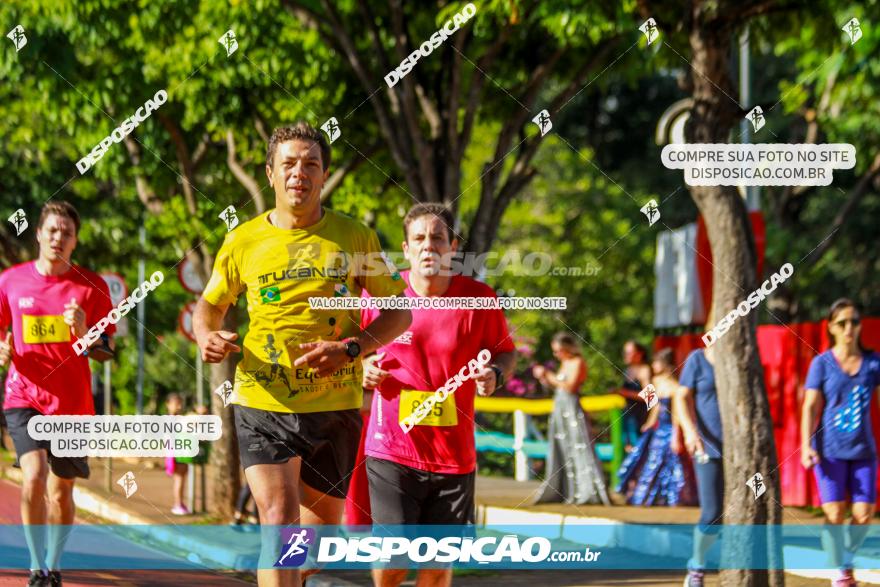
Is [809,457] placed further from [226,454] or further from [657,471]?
[226,454]

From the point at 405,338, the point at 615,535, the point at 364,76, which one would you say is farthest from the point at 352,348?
the point at 615,535

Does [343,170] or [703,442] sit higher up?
[343,170]

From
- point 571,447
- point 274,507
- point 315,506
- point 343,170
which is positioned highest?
point 343,170

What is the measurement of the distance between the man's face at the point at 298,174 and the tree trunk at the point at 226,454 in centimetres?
780

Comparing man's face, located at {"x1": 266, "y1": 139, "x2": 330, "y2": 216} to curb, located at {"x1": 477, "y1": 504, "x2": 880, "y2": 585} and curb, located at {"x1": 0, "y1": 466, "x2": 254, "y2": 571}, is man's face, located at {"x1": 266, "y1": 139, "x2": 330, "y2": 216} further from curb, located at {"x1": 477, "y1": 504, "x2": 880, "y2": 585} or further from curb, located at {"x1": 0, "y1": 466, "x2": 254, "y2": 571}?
curb, located at {"x1": 477, "y1": 504, "x2": 880, "y2": 585}

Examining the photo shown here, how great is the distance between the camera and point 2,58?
14.0 m

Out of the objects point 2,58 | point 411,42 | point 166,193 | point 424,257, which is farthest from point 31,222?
point 424,257

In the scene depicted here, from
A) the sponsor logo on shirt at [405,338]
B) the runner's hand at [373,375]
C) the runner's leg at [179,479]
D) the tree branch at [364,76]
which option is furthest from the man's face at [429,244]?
the runner's leg at [179,479]

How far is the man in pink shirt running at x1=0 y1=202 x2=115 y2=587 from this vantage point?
828cm

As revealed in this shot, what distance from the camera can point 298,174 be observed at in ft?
21.5

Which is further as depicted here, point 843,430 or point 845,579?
point 843,430

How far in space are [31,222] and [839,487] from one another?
14069mm

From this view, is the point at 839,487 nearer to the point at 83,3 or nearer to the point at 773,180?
the point at 773,180

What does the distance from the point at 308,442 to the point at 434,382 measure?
0.65m
